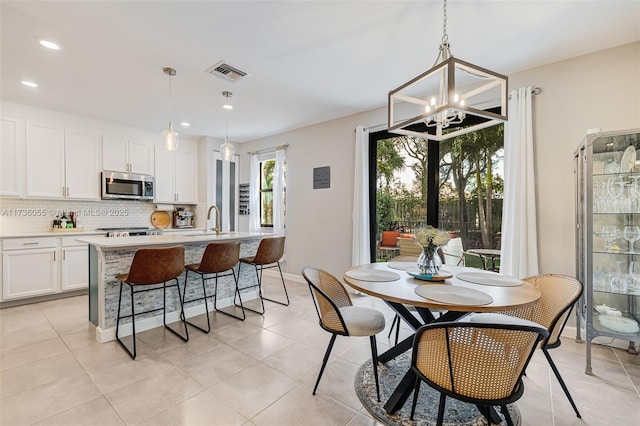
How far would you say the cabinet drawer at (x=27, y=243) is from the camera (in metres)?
3.58

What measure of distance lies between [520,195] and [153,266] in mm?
3553

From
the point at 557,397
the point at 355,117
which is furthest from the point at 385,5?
the point at 557,397

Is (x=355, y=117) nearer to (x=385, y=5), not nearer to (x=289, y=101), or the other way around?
(x=289, y=101)

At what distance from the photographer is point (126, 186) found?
4.81 metres

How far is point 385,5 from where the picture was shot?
82.5 inches

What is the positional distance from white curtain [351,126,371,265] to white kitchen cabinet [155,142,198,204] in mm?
3459

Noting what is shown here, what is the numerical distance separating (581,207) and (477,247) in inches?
42.6

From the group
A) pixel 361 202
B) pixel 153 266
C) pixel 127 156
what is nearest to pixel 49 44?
pixel 153 266

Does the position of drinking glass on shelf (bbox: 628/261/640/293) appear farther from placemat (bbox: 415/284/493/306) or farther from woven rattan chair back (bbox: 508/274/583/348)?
placemat (bbox: 415/284/493/306)

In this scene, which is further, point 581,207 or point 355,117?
point 355,117

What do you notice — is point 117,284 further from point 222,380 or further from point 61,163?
point 61,163

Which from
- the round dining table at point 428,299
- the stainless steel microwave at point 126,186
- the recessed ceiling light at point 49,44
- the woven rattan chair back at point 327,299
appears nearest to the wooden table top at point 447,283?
the round dining table at point 428,299

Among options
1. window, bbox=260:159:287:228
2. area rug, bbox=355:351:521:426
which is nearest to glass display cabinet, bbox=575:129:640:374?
area rug, bbox=355:351:521:426

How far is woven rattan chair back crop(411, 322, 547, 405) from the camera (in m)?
1.21
